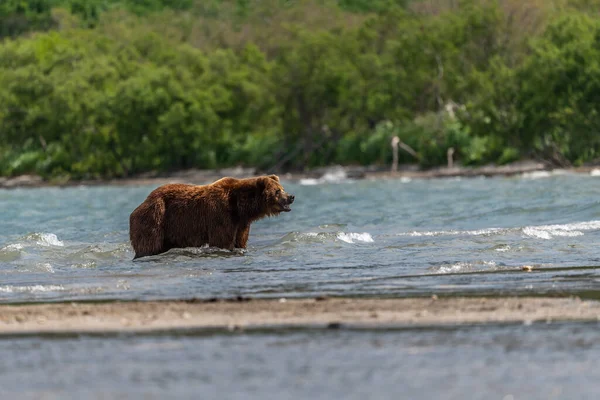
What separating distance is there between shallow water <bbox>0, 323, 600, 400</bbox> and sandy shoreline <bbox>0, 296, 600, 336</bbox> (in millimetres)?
451

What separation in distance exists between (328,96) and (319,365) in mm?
73815

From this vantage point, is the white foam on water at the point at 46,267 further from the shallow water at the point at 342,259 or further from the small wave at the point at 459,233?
the small wave at the point at 459,233

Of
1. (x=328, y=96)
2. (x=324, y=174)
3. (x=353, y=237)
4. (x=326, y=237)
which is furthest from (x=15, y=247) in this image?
(x=328, y=96)

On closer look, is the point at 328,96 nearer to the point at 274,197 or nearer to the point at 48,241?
the point at 48,241

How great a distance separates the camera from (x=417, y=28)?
80.7 metres

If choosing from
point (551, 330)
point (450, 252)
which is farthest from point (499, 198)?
point (551, 330)

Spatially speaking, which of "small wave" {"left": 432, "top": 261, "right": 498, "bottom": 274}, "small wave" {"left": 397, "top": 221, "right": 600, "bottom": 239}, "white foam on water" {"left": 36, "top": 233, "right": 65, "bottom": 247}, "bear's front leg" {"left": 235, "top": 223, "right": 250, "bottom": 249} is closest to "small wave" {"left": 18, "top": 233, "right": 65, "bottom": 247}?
"white foam on water" {"left": 36, "top": 233, "right": 65, "bottom": 247}

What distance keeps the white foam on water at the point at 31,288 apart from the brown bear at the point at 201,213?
3.72 m

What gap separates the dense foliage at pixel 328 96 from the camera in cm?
6738

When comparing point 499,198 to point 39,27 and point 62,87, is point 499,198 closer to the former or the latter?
point 62,87

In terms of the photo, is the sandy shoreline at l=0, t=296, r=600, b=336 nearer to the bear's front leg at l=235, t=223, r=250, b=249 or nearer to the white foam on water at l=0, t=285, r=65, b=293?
the white foam on water at l=0, t=285, r=65, b=293

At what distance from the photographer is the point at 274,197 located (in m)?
19.3

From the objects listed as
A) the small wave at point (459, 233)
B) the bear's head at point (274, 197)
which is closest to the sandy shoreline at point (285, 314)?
the bear's head at point (274, 197)

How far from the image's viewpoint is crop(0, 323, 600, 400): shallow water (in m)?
8.33
